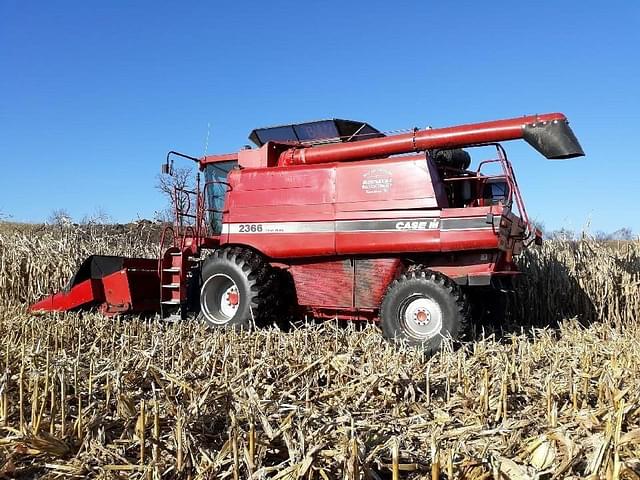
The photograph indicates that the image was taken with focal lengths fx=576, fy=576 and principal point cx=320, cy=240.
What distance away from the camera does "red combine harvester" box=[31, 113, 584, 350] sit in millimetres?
5500

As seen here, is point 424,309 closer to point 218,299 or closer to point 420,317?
point 420,317

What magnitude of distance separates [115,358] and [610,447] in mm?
3182

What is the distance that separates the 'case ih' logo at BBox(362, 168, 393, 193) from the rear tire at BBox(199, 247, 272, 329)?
150 centimetres

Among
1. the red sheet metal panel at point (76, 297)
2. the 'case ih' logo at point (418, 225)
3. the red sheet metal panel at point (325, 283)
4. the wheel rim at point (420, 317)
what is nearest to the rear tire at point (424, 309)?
the wheel rim at point (420, 317)

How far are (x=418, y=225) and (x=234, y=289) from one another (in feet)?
7.60

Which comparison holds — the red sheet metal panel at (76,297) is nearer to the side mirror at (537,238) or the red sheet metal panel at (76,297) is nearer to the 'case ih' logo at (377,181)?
the 'case ih' logo at (377,181)

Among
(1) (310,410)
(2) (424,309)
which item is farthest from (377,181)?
(1) (310,410)

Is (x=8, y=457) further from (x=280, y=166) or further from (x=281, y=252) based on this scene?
(x=280, y=166)

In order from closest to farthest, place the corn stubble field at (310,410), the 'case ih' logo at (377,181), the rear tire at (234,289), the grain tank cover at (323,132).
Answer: the corn stubble field at (310,410) < the 'case ih' logo at (377,181) < the rear tire at (234,289) < the grain tank cover at (323,132)

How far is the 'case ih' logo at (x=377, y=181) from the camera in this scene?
5820mm

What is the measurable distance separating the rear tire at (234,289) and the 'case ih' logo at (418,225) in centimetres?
163

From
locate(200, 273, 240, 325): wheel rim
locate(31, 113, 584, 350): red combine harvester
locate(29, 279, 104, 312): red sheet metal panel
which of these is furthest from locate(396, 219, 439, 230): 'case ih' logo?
locate(29, 279, 104, 312): red sheet metal panel

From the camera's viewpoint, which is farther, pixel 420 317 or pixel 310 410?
pixel 420 317

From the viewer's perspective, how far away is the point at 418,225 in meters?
5.63
